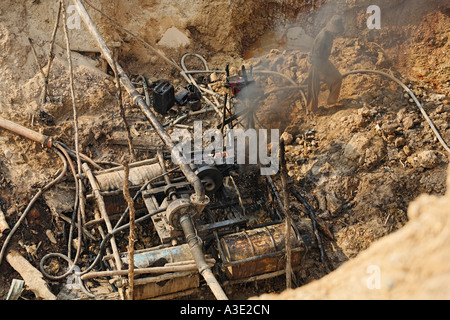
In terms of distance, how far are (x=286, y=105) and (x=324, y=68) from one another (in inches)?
55.2

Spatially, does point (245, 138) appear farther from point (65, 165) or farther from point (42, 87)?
point (42, 87)

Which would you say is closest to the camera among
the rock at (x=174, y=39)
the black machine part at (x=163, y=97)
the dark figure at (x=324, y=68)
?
the dark figure at (x=324, y=68)

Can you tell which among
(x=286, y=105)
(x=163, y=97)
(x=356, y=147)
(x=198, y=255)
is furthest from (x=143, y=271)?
(x=286, y=105)

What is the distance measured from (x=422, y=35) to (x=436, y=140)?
12.0 ft

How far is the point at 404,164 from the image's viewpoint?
24.4ft

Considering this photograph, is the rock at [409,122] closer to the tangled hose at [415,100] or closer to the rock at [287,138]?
the tangled hose at [415,100]

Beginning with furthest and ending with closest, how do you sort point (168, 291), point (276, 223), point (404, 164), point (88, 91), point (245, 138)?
point (88, 91) < point (245, 138) < point (404, 164) < point (276, 223) < point (168, 291)

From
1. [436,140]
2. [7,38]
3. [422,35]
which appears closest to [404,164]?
[436,140]

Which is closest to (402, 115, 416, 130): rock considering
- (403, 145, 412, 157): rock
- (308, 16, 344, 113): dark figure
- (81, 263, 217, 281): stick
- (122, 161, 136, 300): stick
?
(403, 145, 412, 157): rock

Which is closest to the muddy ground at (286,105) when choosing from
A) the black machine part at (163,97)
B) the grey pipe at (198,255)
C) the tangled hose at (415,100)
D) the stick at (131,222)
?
the tangled hose at (415,100)

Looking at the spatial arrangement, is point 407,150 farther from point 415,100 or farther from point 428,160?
point 415,100

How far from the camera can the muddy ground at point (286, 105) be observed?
698 cm

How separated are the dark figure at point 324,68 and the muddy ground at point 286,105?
36 cm

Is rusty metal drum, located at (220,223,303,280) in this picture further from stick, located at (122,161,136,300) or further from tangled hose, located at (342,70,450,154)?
tangled hose, located at (342,70,450,154)
